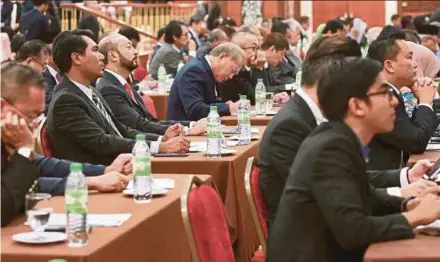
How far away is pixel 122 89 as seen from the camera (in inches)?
247

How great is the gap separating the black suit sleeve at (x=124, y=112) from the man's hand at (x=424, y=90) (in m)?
1.93

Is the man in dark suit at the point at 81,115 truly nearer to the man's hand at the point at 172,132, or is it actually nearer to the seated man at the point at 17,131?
the man's hand at the point at 172,132

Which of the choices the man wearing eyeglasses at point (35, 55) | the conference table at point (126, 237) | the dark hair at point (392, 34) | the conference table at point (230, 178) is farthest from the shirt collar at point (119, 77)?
the conference table at point (126, 237)

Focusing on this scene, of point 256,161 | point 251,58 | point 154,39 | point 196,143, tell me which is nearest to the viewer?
point 256,161

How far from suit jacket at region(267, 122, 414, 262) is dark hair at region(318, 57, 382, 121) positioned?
5 cm

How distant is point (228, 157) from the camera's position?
5324 millimetres

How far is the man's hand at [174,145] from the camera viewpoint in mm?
5426

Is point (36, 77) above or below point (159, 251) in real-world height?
above

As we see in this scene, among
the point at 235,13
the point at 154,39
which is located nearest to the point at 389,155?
the point at 154,39

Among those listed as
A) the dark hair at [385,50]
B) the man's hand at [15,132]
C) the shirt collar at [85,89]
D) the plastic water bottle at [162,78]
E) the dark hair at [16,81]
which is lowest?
the plastic water bottle at [162,78]

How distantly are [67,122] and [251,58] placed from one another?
407 centimetres

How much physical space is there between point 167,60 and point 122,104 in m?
5.24

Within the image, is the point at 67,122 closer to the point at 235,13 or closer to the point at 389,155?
the point at 389,155

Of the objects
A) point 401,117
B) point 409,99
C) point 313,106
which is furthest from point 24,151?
point 409,99
